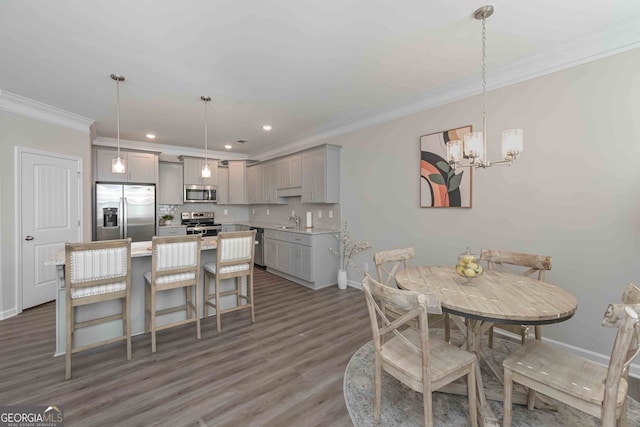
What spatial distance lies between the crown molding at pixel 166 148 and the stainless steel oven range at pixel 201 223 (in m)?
1.46

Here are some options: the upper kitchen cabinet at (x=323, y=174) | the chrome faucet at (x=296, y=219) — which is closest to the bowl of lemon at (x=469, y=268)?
the upper kitchen cabinet at (x=323, y=174)

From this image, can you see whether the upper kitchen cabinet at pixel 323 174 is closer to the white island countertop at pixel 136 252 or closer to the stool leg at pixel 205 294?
the white island countertop at pixel 136 252

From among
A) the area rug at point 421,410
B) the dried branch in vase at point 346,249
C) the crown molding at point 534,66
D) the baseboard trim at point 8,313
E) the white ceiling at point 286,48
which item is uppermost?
the white ceiling at point 286,48

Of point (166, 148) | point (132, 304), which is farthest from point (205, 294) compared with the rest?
point (166, 148)

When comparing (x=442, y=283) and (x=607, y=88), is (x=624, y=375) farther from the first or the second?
(x=607, y=88)

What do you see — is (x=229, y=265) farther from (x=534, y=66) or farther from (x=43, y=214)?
(x=534, y=66)

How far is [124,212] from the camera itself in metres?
5.14

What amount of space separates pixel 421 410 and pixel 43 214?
527cm

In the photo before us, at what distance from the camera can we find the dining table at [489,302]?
5.03ft

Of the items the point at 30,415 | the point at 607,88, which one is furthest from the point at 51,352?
the point at 607,88

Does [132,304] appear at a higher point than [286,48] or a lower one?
lower

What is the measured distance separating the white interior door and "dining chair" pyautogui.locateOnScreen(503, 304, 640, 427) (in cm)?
555

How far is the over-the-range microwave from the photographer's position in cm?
632

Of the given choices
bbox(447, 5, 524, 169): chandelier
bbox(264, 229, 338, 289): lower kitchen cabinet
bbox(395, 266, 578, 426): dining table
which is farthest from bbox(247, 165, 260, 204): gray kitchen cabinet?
bbox(447, 5, 524, 169): chandelier
